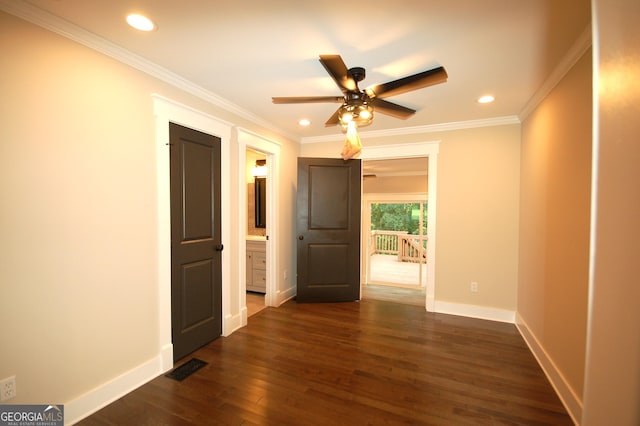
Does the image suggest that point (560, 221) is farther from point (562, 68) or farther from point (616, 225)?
point (616, 225)

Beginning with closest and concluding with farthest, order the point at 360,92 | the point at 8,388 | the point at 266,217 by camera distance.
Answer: the point at 8,388, the point at 360,92, the point at 266,217

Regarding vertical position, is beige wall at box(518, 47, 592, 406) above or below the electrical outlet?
above

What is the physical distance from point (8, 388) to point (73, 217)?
94 cm

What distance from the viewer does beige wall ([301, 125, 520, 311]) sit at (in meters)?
3.26

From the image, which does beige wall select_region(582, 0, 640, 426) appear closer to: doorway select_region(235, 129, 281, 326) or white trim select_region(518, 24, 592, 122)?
white trim select_region(518, 24, 592, 122)

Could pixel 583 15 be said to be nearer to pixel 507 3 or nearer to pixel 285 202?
pixel 507 3

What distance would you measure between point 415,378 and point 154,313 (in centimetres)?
216

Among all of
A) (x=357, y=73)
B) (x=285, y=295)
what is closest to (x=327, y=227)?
(x=285, y=295)

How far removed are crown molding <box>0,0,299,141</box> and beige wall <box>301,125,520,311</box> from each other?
2614 mm

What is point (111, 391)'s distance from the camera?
1.87m

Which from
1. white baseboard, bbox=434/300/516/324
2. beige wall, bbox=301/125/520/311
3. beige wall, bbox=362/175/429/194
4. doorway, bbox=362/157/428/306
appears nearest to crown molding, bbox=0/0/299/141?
beige wall, bbox=301/125/520/311

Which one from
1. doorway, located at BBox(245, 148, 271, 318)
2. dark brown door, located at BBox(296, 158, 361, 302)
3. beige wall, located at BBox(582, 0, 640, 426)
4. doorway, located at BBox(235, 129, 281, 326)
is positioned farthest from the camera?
doorway, located at BBox(245, 148, 271, 318)

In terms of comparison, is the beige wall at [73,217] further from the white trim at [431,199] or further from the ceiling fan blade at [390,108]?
the white trim at [431,199]
